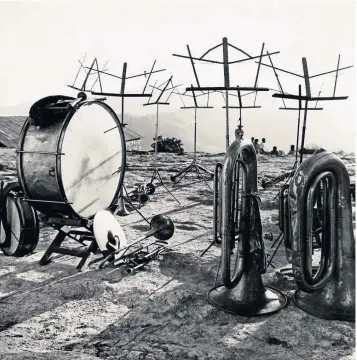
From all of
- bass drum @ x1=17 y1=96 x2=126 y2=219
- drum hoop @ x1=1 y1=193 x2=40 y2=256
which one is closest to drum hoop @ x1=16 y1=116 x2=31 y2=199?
bass drum @ x1=17 y1=96 x2=126 y2=219

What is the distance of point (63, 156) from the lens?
4.63m

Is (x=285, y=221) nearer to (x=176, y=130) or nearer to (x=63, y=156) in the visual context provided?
(x=63, y=156)

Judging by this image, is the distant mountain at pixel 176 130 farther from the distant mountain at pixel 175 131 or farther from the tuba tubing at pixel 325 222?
the tuba tubing at pixel 325 222

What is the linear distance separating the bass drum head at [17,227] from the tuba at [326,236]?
3.26 meters

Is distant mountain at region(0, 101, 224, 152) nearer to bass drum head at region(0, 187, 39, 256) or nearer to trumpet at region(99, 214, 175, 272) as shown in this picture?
trumpet at region(99, 214, 175, 272)

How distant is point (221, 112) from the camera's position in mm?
43906

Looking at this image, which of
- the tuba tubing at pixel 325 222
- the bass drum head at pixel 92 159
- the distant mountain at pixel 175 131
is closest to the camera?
the tuba tubing at pixel 325 222

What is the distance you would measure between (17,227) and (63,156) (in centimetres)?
127

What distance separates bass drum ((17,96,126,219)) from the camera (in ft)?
15.2

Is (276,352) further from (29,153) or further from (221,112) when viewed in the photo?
(221,112)

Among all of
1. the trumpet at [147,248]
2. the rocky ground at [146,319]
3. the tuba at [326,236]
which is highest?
the tuba at [326,236]

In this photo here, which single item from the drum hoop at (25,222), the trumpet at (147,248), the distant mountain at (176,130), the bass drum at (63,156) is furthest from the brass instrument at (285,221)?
the distant mountain at (176,130)

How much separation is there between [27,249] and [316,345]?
12.0 ft

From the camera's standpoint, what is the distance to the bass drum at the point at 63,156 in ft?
15.2
